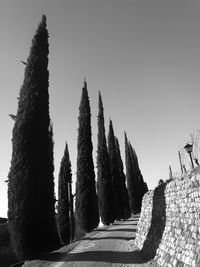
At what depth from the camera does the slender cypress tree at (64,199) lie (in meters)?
32.4

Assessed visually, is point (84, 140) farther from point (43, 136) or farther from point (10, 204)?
point (10, 204)

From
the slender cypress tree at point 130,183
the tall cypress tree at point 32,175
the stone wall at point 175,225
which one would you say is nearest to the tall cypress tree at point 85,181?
the tall cypress tree at point 32,175

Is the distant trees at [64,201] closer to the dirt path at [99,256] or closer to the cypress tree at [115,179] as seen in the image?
the cypress tree at [115,179]

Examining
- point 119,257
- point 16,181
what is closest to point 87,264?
point 119,257

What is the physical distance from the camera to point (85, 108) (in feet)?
97.8

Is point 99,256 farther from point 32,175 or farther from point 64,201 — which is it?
point 64,201

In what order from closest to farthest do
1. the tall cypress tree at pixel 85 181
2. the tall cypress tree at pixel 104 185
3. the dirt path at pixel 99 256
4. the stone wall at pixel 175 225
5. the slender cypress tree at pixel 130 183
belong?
the stone wall at pixel 175 225
the dirt path at pixel 99 256
the tall cypress tree at pixel 85 181
the tall cypress tree at pixel 104 185
the slender cypress tree at pixel 130 183

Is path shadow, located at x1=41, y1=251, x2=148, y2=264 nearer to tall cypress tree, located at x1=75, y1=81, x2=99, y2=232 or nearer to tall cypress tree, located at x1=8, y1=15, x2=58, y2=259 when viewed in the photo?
tall cypress tree, located at x1=8, y1=15, x2=58, y2=259

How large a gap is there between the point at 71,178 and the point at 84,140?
37.3 feet

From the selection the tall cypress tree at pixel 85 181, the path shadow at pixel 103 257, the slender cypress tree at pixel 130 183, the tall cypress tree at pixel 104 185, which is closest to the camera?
the path shadow at pixel 103 257

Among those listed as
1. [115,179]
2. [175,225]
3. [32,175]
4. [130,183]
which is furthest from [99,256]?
[130,183]

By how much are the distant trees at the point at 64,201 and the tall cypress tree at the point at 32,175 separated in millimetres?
16106

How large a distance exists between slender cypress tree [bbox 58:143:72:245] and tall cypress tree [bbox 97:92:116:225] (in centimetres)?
363

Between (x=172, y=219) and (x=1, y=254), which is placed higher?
(x=172, y=219)
